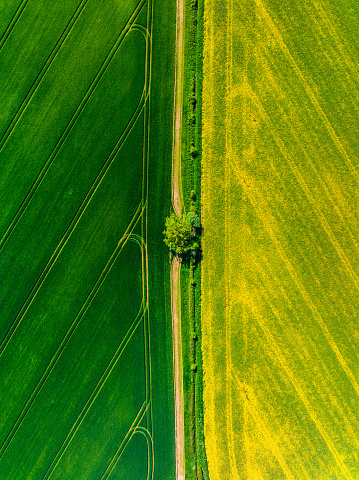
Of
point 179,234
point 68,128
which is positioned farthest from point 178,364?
point 68,128

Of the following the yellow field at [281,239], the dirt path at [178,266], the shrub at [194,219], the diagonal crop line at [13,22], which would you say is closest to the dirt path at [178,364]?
the dirt path at [178,266]

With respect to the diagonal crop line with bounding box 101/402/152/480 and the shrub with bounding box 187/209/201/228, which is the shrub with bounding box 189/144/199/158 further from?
the diagonal crop line with bounding box 101/402/152/480

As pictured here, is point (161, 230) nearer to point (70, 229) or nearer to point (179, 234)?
point (179, 234)

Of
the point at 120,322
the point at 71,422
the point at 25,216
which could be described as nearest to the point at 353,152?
the point at 120,322

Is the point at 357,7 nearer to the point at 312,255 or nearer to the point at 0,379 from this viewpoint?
the point at 312,255

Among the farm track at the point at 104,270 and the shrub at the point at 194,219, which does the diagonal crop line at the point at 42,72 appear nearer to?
the farm track at the point at 104,270

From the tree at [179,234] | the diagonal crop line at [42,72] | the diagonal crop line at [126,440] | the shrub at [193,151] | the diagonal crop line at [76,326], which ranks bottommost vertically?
the diagonal crop line at [126,440]

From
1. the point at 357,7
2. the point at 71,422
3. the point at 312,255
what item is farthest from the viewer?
the point at 71,422
